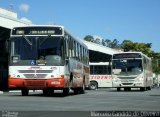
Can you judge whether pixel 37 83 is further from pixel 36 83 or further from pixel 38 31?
pixel 38 31

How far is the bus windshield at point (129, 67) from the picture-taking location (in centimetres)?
3888

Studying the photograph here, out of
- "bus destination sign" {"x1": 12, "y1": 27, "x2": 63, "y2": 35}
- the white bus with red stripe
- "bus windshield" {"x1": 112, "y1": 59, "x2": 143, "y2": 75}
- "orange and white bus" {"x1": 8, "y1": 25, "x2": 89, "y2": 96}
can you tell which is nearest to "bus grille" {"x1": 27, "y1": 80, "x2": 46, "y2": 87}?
"orange and white bus" {"x1": 8, "y1": 25, "x2": 89, "y2": 96}

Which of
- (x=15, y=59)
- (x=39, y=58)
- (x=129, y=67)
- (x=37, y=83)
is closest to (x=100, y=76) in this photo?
(x=129, y=67)

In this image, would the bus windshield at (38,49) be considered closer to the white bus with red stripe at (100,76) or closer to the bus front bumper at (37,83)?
the bus front bumper at (37,83)

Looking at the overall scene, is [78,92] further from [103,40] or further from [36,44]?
[103,40]

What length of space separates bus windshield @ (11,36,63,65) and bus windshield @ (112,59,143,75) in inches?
606

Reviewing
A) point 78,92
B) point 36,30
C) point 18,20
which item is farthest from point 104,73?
point 36,30

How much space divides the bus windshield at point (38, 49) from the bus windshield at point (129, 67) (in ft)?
50.5

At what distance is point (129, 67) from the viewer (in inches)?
1533

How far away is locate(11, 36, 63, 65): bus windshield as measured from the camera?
78.9 ft

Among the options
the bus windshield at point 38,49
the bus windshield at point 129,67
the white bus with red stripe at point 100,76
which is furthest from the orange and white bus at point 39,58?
the white bus with red stripe at point 100,76

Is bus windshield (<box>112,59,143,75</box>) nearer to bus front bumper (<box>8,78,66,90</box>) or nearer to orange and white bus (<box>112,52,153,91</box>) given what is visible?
orange and white bus (<box>112,52,153,91</box>)

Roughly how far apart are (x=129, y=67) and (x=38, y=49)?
1598 cm

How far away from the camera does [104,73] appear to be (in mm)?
50438
